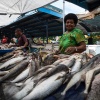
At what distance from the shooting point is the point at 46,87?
253cm

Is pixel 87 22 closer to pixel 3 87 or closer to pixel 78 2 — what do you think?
pixel 78 2

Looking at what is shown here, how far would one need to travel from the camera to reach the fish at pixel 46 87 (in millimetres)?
2436

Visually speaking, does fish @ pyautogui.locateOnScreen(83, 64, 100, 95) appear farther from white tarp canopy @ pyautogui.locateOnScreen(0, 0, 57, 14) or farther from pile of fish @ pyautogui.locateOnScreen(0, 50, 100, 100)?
white tarp canopy @ pyautogui.locateOnScreen(0, 0, 57, 14)

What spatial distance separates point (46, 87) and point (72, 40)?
198 centimetres

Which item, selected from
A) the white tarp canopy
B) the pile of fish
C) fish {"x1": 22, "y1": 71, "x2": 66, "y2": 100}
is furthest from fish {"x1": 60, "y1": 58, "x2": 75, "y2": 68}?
the white tarp canopy

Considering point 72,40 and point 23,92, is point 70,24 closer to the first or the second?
point 72,40

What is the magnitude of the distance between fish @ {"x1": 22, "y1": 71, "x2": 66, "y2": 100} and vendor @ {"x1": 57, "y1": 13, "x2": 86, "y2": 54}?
1.60 metres

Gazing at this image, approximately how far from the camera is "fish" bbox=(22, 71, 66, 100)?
7.99ft

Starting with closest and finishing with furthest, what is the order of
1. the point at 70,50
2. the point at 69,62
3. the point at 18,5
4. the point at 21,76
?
the point at 21,76 → the point at 69,62 → the point at 70,50 → the point at 18,5

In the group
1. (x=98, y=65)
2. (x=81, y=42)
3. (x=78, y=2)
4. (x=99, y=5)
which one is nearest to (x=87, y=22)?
(x=99, y=5)

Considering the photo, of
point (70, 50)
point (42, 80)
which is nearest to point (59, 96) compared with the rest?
point (42, 80)

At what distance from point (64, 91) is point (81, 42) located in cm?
200

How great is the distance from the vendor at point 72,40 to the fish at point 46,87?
62.8 inches

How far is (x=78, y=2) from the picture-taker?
569 inches
